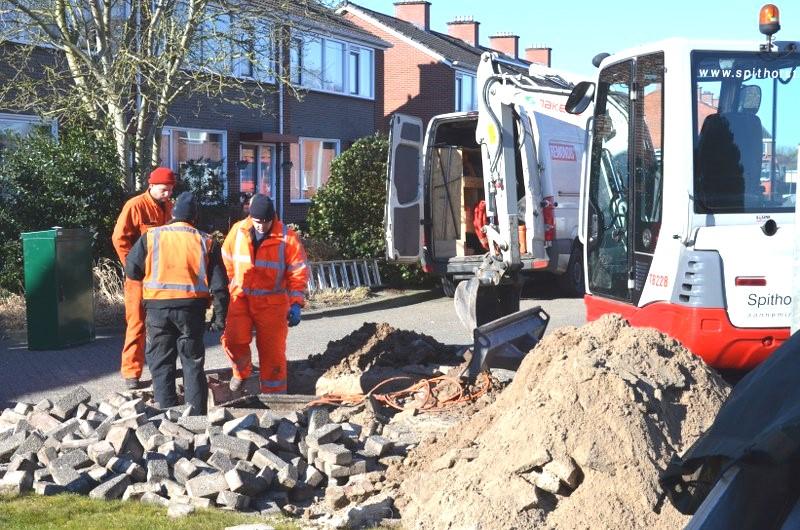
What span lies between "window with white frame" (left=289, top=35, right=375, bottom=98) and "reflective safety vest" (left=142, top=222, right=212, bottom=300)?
65.0ft

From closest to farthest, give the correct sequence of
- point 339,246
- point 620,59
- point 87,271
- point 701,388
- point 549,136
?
point 701,388
point 620,59
point 87,271
point 549,136
point 339,246

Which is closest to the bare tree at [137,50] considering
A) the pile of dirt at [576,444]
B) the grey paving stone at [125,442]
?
the grey paving stone at [125,442]

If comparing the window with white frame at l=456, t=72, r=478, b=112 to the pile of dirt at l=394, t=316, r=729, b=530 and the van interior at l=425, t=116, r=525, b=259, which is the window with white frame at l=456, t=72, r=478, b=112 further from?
the pile of dirt at l=394, t=316, r=729, b=530

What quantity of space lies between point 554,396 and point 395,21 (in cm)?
3696

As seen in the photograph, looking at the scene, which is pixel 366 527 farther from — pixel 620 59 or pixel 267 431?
pixel 620 59

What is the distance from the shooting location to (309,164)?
30266 mm

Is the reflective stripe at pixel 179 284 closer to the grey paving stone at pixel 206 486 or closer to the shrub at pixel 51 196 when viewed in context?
the grey paving stone at pixel 206 486

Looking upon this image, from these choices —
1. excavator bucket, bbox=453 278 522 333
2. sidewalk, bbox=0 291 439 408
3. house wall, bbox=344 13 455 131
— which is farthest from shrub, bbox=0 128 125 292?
house wall, bbox=344 13 455 131

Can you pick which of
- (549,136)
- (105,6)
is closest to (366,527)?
(549,136)

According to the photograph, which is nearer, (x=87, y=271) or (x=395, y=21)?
(x=87, y=271)

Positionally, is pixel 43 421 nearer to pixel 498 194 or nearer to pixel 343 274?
pixel 498 194

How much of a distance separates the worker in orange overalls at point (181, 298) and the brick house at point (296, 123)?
14.7m

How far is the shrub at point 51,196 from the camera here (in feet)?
48.2

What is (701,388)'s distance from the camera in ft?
20.9
